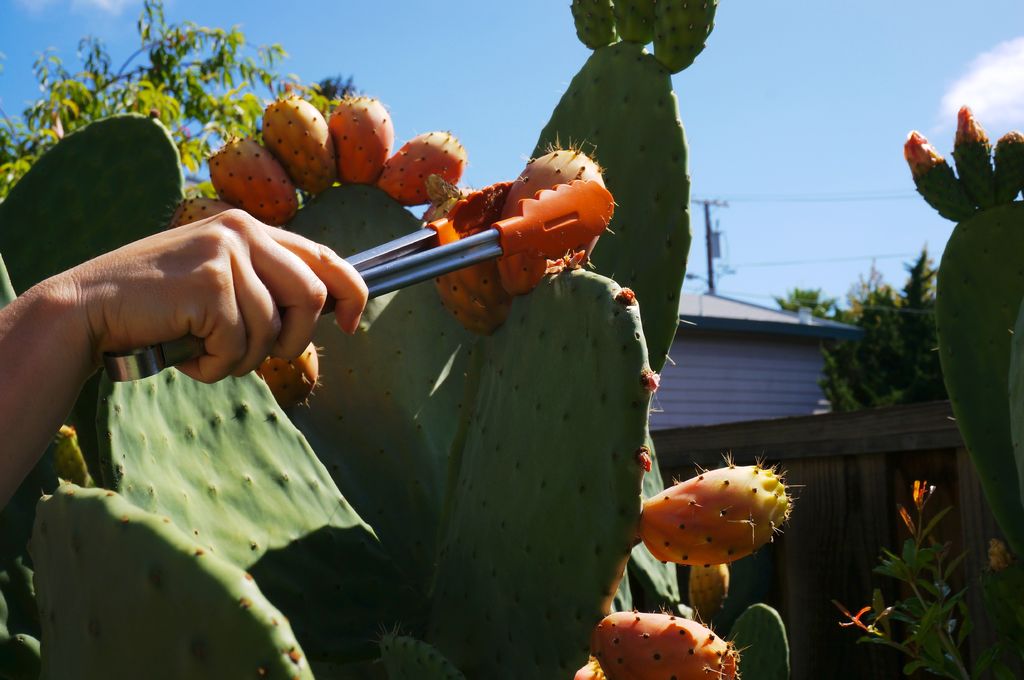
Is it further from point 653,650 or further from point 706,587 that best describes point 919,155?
point 653,650

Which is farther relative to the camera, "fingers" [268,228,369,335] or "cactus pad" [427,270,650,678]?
"cactus pad" [427,270,650,678]

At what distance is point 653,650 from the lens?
1.20m

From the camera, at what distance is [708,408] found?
44.3ft

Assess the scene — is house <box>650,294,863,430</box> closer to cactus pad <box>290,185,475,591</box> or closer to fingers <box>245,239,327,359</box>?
cactus pad <box>290,185,475,591</box>

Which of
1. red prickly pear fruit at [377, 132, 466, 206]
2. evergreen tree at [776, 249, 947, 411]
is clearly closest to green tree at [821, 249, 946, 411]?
evergreen tree at [776, 249, 947, 411]

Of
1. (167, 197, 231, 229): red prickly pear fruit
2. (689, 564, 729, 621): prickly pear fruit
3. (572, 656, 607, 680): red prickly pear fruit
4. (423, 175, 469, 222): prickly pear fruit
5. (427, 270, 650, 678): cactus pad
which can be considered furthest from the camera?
(689, 564, 729, 621): prickly pear fruit

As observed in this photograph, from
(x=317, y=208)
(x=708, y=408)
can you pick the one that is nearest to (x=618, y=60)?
(x=317, y=208)

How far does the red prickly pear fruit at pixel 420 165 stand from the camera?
6.56 feet

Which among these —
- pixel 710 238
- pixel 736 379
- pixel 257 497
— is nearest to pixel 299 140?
pixel 257 497

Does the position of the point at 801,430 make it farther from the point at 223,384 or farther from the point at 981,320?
the point at 223,384

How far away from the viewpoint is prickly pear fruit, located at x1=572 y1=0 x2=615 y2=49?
199 cm

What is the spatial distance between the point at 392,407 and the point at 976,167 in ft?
4.25

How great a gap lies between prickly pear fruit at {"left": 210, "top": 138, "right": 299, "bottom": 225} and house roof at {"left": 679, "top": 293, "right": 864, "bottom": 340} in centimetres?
1047

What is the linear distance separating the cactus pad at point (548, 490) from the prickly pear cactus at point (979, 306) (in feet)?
→ 3.71
